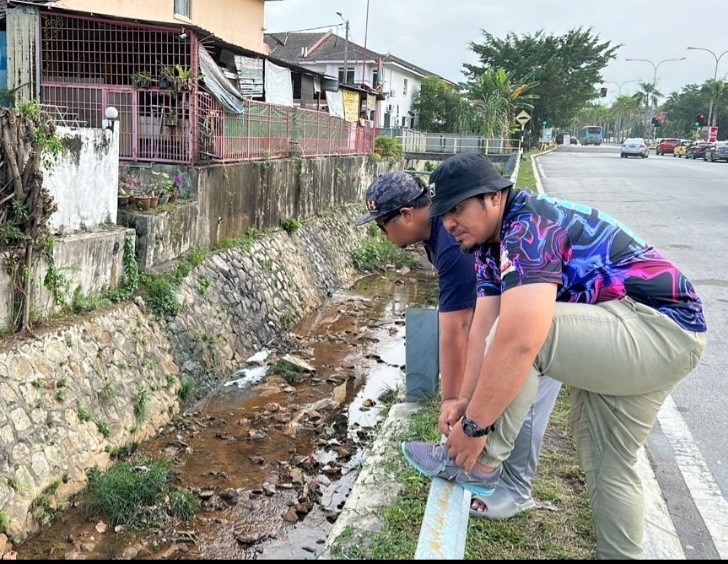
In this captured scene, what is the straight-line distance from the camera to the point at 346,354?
30.7 feet

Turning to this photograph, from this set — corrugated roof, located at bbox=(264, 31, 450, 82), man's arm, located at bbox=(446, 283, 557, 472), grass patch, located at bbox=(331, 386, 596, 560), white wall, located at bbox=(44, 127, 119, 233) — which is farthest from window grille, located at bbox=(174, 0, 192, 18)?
corrugated roof, located at bbox=(264, 31, 450, 82)

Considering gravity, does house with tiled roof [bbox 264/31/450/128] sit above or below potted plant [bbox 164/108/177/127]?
above

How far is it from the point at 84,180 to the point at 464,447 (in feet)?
18.3

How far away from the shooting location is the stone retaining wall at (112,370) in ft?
15.9

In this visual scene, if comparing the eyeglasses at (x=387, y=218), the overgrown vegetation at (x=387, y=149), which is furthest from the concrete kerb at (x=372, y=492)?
the overgrown vegetation at (x=387, y=149)

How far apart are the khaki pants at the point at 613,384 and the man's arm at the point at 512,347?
12 centimetres

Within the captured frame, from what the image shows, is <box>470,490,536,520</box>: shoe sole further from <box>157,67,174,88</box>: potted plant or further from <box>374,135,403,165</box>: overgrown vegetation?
<box>374,135,403,165</box>: overgrown vegetation

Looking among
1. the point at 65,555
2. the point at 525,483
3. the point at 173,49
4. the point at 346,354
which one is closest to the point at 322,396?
the point at 346,354

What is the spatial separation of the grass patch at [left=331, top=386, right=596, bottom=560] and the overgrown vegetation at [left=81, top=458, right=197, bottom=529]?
6.90 ft

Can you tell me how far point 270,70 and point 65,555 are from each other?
13.1 meters

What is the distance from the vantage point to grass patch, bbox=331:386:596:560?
9.95ft

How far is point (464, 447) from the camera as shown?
244cm

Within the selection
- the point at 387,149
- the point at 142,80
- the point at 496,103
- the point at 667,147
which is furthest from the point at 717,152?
the point at 142,80

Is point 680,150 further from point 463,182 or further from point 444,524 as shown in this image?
point 444,524
